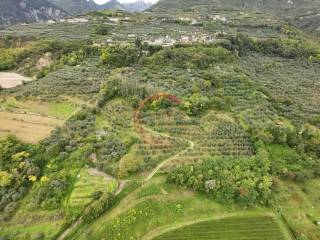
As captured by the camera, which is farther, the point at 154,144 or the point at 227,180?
the point at 154,144

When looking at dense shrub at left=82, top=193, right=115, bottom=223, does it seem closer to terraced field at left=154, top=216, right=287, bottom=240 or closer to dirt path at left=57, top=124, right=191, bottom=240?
dirt path at left=57, top=124, right=191, bottom=240

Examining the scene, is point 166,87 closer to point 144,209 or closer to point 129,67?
point 129,67

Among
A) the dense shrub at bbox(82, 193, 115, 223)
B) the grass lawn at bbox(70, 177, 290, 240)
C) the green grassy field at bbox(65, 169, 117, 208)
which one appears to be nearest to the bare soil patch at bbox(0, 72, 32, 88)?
the green grassy field at bbox(65, 169, 117, 208)

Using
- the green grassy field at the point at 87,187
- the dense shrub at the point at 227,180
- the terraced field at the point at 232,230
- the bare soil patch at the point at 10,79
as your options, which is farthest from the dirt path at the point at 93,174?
the bare soil patch at the point at 10,79

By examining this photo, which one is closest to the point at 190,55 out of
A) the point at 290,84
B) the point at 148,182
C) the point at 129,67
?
the point at 129,67

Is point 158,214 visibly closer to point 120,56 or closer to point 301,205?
point 301,205

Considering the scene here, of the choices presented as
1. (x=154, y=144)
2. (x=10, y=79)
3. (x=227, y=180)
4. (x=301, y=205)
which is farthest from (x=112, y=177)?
(x=10, y=79)

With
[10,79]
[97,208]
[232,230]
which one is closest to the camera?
[97,208]
